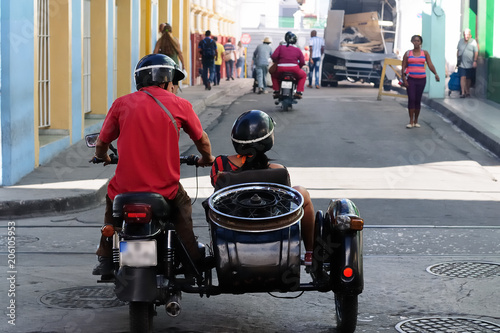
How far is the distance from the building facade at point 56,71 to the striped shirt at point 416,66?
5.61 m

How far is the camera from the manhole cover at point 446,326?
222 inches

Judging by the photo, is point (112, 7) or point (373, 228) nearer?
point (373, 228)

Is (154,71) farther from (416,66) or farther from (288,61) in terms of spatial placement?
(288,61)

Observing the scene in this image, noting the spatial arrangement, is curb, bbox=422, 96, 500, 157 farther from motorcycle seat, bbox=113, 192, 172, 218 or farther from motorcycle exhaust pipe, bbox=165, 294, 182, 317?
motorcycle seat, bbox=113, 192, 172, 218

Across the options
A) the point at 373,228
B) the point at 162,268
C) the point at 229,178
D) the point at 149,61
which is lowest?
the point at 373,228

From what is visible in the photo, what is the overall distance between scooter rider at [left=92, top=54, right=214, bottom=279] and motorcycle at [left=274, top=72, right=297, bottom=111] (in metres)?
15.1

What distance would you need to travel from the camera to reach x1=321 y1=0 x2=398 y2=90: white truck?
103 feet

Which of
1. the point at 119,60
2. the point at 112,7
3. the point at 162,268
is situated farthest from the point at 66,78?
the point at 162,268

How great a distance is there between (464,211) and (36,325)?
5.90 meters

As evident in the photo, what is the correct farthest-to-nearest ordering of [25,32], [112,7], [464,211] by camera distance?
[112,7] < [25,32] < [464,211]

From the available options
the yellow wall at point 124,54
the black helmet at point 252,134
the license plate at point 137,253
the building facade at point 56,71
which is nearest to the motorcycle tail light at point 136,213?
the license plate at point 137,253

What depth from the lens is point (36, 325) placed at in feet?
18.5

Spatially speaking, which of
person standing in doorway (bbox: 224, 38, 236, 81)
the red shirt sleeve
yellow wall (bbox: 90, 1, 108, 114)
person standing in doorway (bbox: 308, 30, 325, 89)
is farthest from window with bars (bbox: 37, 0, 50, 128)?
person standing in doorway (bbox: 224, 38, 236, 81)

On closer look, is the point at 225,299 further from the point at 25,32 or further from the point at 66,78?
the point at 66,78
